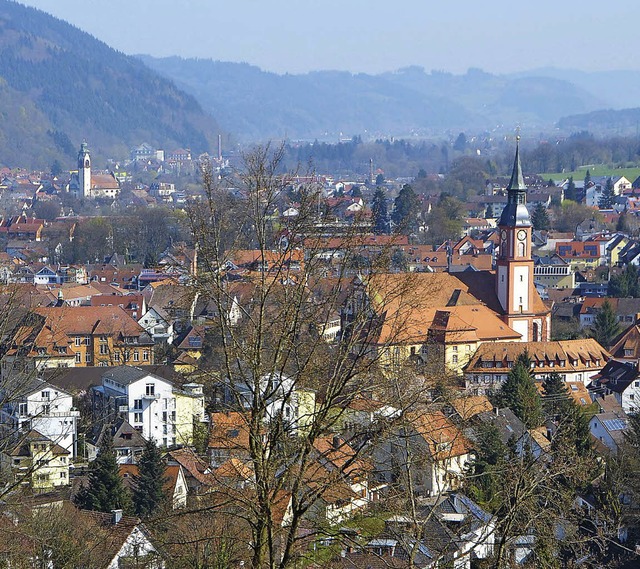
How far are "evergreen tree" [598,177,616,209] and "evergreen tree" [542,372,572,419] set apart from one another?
51.3m

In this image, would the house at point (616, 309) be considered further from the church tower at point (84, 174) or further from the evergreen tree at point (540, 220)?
the church tower at point (84, 174)

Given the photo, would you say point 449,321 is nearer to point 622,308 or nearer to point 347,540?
point 622,308

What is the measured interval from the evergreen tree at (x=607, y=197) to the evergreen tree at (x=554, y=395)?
5130cm

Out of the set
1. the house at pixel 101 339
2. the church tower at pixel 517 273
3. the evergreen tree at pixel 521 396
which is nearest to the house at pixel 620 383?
the evergreen tree at pixel 521 396

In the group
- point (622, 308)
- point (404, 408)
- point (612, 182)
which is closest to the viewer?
point (404, 408)

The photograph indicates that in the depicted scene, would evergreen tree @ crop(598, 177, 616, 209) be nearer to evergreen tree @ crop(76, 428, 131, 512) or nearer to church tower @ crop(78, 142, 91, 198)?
church tower @ crop(78, 142, 91, 198)

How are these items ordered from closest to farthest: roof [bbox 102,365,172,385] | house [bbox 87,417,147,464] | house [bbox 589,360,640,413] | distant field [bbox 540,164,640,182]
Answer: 1. house [bbox 87,417,147,464]
2. roof [bbox 102,365,172,385]
3. house [bbox 589,360,640,413]
4. distant field [bbox 540,164,640,182]

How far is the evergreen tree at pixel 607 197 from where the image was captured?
81.4 metres

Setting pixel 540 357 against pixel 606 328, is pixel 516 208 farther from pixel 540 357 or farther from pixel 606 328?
pixel 540 357

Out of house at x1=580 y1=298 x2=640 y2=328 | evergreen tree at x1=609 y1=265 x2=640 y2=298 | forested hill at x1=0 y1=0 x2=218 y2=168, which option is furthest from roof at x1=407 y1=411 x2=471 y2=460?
forested hill at x1=0 y1=0 x2=218 y2=168

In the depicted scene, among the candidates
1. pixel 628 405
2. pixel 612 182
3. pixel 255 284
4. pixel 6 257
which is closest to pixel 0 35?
pixel 612 182

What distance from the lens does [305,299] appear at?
338 inches

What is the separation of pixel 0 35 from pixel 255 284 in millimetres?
192114

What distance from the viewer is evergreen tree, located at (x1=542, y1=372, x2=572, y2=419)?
2653 cm
